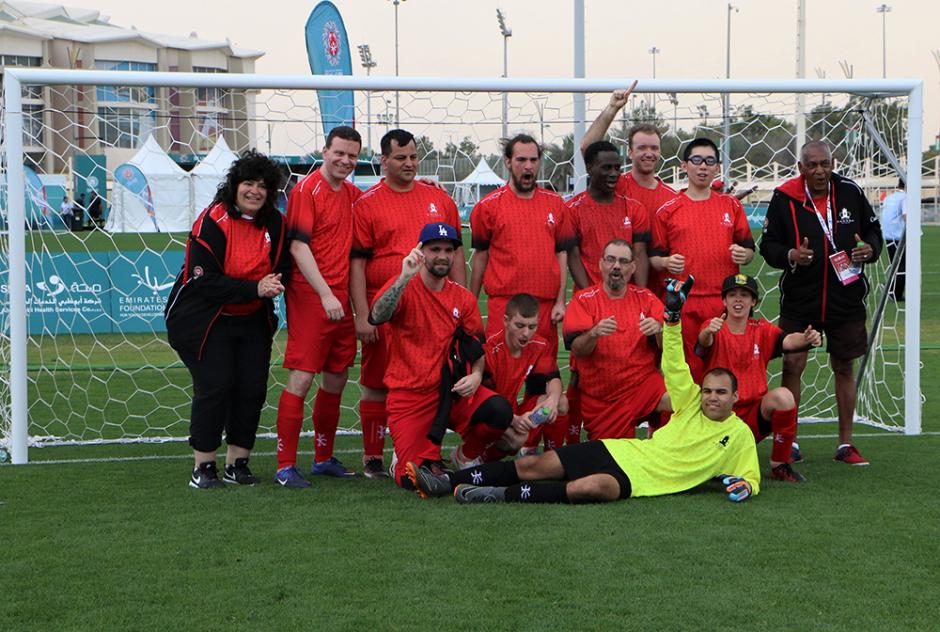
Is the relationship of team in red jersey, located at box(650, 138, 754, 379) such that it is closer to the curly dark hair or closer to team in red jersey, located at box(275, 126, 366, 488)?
team in red jersey, located at box(275, 126, 366, 488)

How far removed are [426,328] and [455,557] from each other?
5.77 feet

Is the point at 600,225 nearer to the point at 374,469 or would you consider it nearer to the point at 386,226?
the point at 386,226

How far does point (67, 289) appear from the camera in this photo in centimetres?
1267

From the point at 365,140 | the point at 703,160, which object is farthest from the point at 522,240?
the point at 365,140

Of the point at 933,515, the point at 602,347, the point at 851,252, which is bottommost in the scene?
the point at 933,515

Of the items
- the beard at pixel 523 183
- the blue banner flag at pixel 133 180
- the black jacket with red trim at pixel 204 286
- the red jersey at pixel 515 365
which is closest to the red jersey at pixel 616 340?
the red jersey at pixel 515 365

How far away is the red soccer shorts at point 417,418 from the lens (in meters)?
6.05

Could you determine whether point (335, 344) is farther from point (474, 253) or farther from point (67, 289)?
point (67, 289)

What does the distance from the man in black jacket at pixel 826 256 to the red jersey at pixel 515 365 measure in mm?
1476

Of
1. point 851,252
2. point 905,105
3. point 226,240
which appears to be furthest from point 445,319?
point 905,105

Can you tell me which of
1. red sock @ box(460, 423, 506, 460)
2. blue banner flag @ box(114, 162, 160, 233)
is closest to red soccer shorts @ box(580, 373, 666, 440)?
red sock @ box(460, 423, 506, 460)

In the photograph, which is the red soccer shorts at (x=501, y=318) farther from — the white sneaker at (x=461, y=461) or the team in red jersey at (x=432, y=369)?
the white sneaker at (x=461, y=461)

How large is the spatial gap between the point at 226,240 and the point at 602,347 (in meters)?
2.13

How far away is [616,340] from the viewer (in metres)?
6.23
